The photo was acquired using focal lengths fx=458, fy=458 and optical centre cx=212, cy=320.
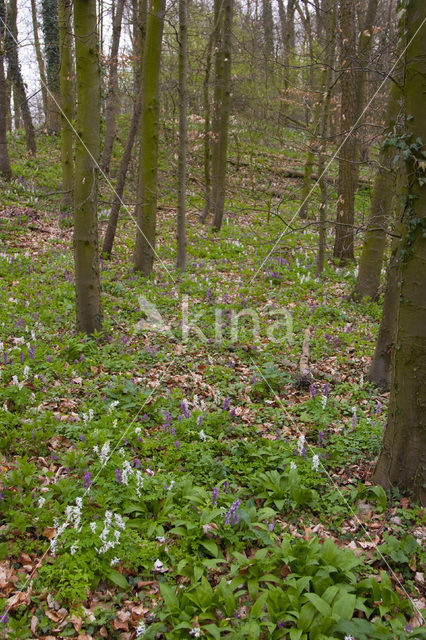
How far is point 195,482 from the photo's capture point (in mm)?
4133

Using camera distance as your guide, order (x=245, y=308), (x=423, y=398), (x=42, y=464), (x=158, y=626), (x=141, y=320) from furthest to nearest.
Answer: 1. (x=245, y=308)
2. (x=141, y=320)
3. (x=42, y=464)
4. (x=423, y=398)
5. (x=158, y=626)

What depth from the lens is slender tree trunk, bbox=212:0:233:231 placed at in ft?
44.5

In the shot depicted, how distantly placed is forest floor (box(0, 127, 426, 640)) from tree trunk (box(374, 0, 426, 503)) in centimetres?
28

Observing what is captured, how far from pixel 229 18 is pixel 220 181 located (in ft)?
15.3

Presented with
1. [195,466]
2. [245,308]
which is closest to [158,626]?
[195,466]

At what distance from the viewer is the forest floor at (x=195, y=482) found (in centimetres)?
299

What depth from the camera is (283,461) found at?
4.33 metres

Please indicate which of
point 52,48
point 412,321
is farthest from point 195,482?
point 52,48

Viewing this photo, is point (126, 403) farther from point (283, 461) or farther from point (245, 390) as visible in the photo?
point (283, 461)

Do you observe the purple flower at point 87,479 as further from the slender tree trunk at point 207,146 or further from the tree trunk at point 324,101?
the slender tree trunk at point 207,146

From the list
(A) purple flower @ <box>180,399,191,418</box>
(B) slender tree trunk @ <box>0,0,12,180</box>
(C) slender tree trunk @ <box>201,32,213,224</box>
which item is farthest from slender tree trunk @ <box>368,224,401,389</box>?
(B) slender tree trunk @ <box>0,0,12,180</box>

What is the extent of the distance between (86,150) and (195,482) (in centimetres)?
455

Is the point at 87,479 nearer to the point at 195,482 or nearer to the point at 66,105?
the point at 195,482

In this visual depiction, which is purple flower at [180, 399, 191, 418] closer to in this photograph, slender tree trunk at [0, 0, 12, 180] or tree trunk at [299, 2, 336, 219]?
tree trunk at [299, 2, 336, 219]
